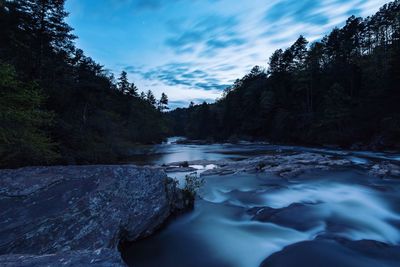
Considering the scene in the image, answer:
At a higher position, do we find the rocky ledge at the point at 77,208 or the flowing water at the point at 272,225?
the rocky ledge at the point at 77,208

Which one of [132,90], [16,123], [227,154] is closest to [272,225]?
[16,123]

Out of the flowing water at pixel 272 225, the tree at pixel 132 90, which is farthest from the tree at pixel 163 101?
the flowing water at pixel 272 225

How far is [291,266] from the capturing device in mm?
5145

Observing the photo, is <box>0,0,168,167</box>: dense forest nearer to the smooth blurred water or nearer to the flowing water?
the smooth blurred water

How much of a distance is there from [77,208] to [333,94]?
4372 centimetres

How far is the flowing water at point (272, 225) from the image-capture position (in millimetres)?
5750

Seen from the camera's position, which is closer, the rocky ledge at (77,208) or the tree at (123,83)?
the rocky ledge at (77,208)

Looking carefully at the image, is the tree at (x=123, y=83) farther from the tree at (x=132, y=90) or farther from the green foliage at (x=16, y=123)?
the green foliage at (x=16, y=123)

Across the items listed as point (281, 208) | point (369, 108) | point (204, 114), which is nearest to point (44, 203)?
point (281, 208)

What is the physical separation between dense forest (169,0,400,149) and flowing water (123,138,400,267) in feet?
78.1

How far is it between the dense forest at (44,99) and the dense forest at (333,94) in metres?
32.0

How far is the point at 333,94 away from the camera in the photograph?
133 feet

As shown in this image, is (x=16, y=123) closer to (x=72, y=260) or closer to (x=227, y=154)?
(x=72, y=260)

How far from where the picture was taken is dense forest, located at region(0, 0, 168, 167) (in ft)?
31.2
